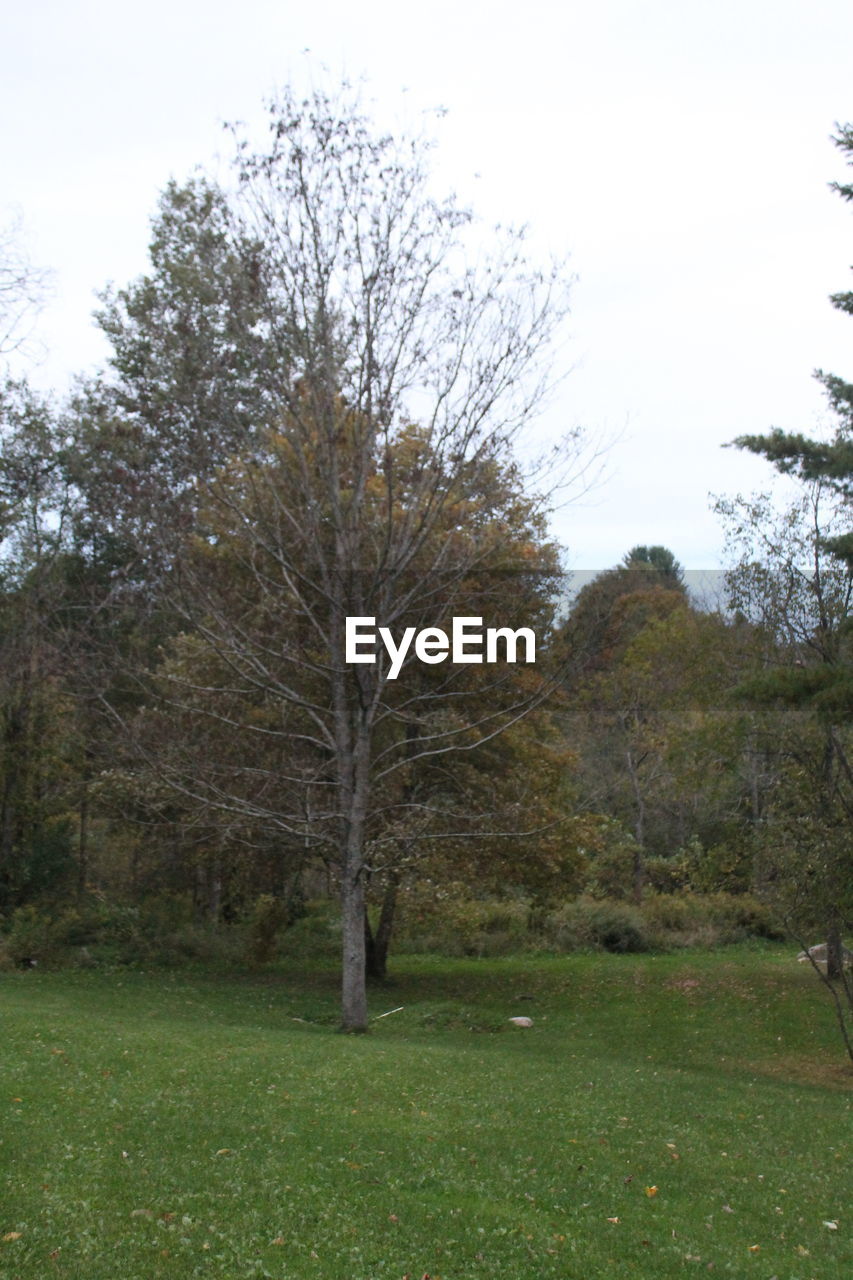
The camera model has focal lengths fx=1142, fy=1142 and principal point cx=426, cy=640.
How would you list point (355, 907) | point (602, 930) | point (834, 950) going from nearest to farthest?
point (355, 907), point (834, 950), point (602, 930)

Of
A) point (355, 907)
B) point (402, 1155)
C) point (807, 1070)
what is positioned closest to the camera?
point (402, 1155)

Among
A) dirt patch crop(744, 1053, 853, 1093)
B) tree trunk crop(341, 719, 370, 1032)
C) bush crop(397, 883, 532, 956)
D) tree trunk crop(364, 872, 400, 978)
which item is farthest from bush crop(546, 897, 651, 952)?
tree trunk crop(341, 719, 370, 1032)

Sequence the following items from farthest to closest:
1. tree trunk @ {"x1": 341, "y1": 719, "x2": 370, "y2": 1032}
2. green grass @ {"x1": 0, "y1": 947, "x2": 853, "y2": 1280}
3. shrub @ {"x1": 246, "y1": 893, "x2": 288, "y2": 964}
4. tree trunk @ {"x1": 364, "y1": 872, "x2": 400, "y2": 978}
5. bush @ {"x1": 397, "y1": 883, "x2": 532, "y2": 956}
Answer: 1. bush @ {"x1": 397, "y1": 883, "x2": 532, "y2": 956}
2. shrub @ {"x1": 246, "y1": 893, "x2": 288, "y2": 964}
3. tree trunk @ {"x1": 364, "y1": 872, "x2": 400, "y2": 978}
4. tree trunk @ {"x1": 341, "y1": 719, "x2": 370, "y2": 1032}
5. green grass @ {"x1": 0, "y1": 947, "x2": 853, "y2": 1280}

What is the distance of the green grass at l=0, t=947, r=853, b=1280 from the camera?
6.33 meters

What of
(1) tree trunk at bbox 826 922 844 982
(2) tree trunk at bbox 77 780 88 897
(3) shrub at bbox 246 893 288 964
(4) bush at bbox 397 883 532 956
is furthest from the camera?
(4) bush at bbox 397 883 532 956

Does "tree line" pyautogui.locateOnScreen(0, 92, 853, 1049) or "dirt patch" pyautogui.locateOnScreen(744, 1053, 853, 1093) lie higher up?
"tree line" pyautogui.locateOnScreen(0, 92, 853, 1049)

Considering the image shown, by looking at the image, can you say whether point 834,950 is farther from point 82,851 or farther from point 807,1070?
point 82,851

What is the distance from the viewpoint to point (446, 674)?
21.2 m

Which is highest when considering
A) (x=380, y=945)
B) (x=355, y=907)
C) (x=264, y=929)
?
(x=355, y=907)

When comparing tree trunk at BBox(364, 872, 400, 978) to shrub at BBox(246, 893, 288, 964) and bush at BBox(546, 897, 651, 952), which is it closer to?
shrub at BBox(246, 893, 288, 964)

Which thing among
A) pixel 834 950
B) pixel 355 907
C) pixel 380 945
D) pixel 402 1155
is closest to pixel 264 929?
pixel 380 945

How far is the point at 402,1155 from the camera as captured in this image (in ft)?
27.0

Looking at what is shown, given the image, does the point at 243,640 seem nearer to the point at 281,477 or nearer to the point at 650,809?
the point at 281,477

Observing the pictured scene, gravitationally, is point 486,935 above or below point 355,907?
below
